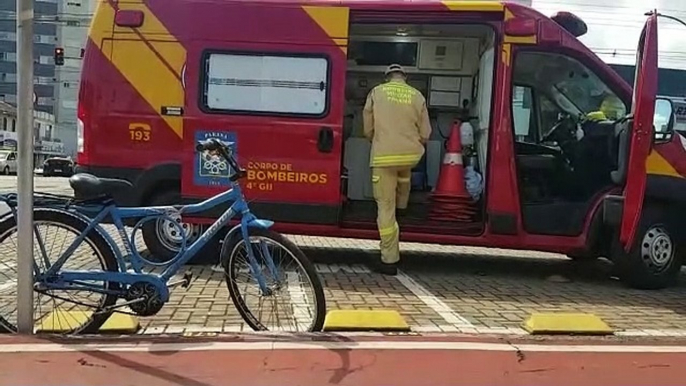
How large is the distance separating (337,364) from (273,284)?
79 cm

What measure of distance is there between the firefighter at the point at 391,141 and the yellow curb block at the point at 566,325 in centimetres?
218

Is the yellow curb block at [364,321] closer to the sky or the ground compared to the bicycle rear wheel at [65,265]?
closer to the ground

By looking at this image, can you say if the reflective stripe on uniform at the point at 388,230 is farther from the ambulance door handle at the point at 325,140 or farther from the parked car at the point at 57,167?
the parked car at the point at 57,167

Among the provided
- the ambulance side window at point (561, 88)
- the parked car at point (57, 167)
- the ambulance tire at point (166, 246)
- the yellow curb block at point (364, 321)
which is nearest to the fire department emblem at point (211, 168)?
the ambulance tire at point (166, 246)

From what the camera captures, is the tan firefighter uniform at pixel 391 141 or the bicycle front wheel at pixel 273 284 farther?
the tan firefighter uniform at pixel 391 141

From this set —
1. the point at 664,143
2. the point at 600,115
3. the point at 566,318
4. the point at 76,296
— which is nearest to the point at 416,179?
the point at 600,115

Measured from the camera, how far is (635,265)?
24.0 ft

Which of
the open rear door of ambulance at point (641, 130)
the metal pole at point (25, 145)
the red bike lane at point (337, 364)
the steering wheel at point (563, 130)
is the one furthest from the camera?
the steering wheel at point (563, 130)

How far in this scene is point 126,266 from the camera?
4742 millimetres

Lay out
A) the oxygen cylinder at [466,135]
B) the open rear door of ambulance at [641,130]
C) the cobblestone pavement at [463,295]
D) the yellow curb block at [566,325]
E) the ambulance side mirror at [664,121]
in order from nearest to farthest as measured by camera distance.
Result: 1. the yellow curb block at [566,325]
2. the cobblestone pavement at [463,295]
3. the open rear door of ambulance at [641,130]
4. the ambulance side mirror at [664,121]
5. the oxygen cylinder at [466,135]

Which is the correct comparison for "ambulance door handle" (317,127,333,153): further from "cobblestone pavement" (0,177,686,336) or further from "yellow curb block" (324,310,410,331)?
"yellow curb block" (324,310,410,331)

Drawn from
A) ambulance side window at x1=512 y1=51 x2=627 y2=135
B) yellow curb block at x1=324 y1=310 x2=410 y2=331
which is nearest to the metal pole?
yellow curb block at x1=324 y1=310 x2=410 y2=331

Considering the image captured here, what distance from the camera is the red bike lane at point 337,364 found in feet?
13.3

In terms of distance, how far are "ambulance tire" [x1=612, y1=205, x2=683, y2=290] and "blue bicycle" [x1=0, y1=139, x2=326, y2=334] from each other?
3.87 meters
